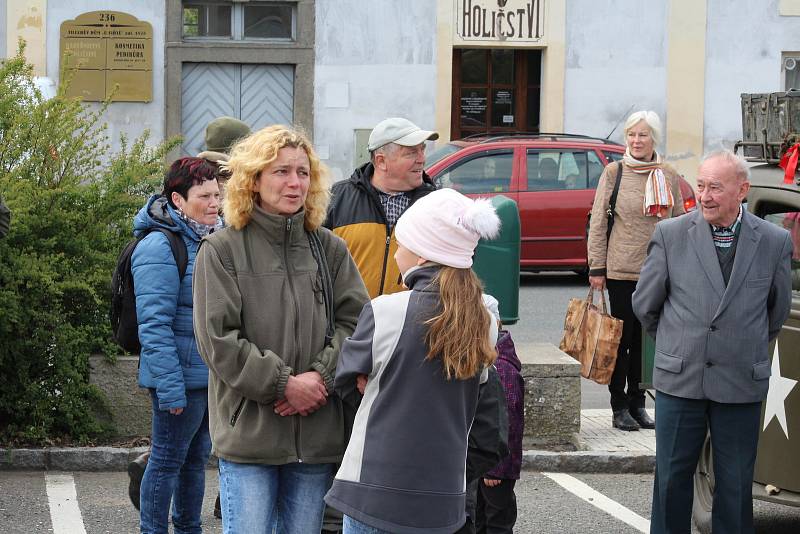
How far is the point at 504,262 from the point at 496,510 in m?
3.15

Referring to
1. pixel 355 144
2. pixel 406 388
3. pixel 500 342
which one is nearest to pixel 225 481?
pixel 406 388

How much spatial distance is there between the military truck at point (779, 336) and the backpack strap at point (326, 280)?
2.10 meters

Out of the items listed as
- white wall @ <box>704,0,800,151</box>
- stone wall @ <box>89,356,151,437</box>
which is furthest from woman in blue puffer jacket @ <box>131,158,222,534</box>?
white wall @ <box>704,0,800,151</box>

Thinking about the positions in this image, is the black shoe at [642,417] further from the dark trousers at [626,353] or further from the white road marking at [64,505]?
the white road marking at [64,505]

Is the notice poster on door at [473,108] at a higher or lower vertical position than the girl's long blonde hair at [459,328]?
higher

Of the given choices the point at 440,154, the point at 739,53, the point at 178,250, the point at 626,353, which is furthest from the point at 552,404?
the point at 739,53

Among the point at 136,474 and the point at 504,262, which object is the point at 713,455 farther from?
the point at 504,262

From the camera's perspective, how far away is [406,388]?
3678mm

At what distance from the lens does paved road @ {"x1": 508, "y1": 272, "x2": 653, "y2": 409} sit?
9.64m

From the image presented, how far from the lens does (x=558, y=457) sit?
7.41 metres

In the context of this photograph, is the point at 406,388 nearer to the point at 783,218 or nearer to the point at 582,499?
the point at 783,218

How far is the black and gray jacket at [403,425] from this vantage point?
3.66 metres

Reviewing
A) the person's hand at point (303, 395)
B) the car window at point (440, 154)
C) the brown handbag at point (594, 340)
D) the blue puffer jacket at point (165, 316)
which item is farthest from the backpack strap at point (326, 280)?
the car window at point (440, 154)

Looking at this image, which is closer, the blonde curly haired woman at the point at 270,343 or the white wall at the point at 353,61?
the blonde curly haired woman at the point at 270,343
